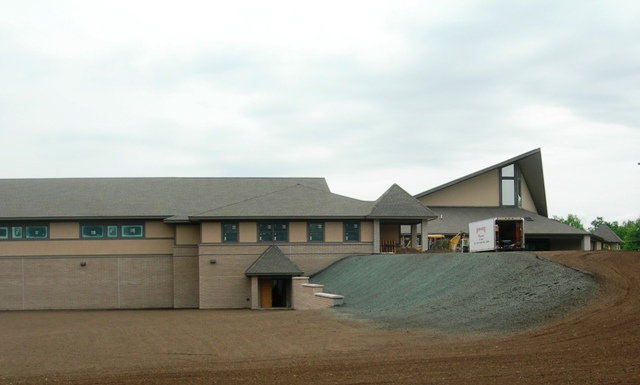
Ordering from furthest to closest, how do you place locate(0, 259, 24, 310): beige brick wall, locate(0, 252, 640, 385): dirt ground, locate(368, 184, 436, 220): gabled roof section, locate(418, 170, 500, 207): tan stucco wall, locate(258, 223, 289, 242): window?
1. locate(418, 170, 500, 207): tan stucco wall
2. locate(0, 259, 24, 310): beige brick wall
3. locate(258, 223, 289, 242): window
4. locate(368, 184, 436, 220): gabled roof section
5. locate(0, 252, 640, 385): dirt ground

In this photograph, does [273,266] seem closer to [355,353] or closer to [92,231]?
[92,231]

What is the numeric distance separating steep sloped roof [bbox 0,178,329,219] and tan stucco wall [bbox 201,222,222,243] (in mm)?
3278

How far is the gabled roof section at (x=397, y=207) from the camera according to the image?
47594mm

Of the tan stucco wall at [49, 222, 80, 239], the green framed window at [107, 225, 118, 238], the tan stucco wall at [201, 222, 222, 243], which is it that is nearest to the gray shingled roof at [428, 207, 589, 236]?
the tan stucco wall at [201, 222, 222, 243]

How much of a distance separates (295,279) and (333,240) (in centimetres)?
476

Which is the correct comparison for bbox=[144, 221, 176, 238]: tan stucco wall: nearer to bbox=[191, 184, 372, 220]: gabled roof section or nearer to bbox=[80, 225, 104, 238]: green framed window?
bbox=[80, 225, 104, 238]: green framed window

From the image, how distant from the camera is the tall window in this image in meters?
62.4

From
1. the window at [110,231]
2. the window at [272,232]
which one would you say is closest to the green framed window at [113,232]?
the window at [110,231]

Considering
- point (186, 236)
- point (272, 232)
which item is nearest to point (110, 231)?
point (186, 236)

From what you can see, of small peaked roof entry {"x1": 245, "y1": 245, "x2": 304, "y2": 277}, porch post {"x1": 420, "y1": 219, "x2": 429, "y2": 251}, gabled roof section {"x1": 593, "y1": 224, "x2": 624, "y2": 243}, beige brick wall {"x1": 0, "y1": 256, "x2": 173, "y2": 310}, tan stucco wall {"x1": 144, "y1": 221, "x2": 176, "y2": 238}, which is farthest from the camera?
gabled roof section {"x1": 593, "y1": 224, "x2": 624, "y2": 243}

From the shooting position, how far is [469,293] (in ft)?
88.9

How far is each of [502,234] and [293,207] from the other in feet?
42.7

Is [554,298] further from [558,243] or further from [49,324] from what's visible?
[558,243]

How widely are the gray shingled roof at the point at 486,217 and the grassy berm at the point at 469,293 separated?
2043 centimetres
